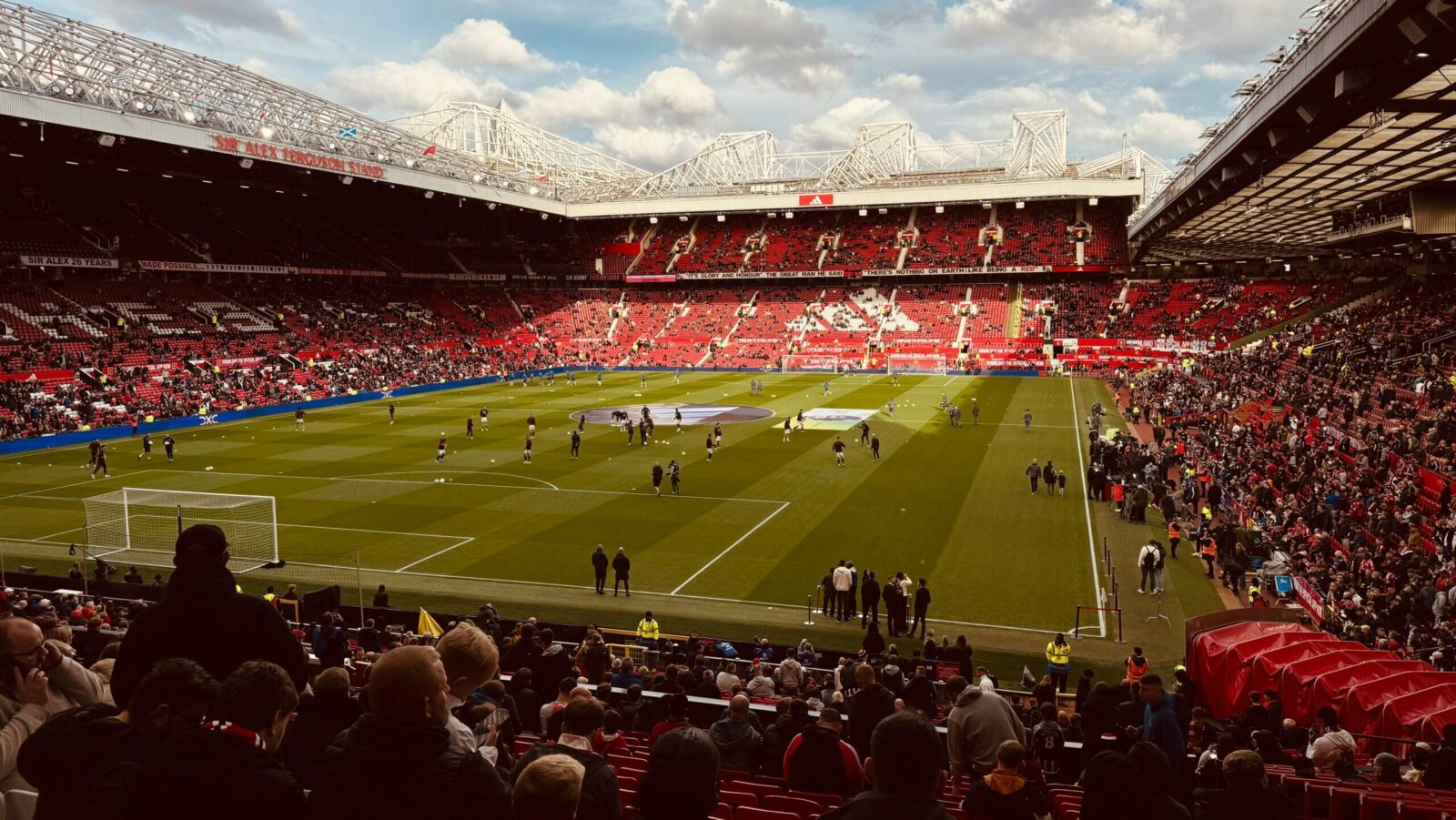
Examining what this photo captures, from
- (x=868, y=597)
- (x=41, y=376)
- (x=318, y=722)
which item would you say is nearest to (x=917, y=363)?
(x=868, y=597)

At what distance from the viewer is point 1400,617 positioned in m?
15.7

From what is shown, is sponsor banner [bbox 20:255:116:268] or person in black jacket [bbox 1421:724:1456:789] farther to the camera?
sponsor banner [bbox 20:255:116:268]

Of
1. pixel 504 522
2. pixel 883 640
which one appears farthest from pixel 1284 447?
pixel 504 522

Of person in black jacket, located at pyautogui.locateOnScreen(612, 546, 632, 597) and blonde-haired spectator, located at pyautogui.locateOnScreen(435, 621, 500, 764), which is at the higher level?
blonde-haired spectator, located at pyautogui.locateOnScreen(435, 621, 500, 764)

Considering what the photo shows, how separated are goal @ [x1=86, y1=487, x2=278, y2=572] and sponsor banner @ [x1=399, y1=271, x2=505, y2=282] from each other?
64.1 m

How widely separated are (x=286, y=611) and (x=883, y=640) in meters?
12.1

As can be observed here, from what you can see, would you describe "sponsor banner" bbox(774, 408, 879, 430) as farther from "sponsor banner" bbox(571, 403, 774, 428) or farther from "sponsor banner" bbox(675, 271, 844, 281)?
"sponsor banner" bbox(675, 271, 844, 281)

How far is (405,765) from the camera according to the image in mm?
3406

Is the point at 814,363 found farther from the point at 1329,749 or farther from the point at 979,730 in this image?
the point at 979,730

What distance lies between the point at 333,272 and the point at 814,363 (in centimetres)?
4389

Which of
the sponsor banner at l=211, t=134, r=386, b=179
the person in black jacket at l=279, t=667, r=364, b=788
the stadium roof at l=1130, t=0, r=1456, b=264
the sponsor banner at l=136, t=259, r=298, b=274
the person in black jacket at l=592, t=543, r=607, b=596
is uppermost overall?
the sponsor banner at l=211, t=134, r=386, b=179

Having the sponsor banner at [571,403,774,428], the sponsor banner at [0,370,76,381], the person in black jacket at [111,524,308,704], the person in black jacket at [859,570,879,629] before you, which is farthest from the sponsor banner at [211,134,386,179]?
the person in black jacket at [111,524,308,704]

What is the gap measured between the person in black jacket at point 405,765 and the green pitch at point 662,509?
15.3 meters

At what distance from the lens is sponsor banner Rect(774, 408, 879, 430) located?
45281mm
